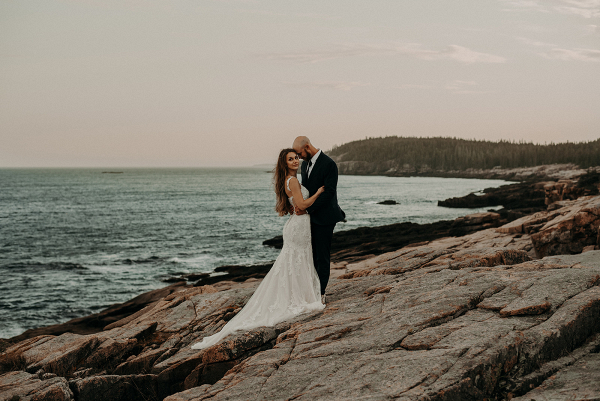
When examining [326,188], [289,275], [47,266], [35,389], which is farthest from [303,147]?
[47,266]

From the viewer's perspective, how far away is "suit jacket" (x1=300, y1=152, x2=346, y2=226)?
25.1ft

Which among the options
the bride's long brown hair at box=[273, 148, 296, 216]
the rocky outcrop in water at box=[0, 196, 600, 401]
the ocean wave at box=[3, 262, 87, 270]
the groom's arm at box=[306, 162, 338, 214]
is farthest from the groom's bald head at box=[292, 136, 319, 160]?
the ocean wave at box=[3, 262, 87, 270]

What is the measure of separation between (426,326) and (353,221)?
1655 inches

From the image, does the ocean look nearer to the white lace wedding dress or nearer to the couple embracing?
the white lace wedding dress

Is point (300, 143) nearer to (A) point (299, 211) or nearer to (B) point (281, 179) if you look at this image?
(B) point (281, 179)

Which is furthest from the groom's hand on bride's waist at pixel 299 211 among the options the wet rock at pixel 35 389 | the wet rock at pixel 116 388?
the wet rock at pixel 35 389

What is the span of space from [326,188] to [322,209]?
1.38ft

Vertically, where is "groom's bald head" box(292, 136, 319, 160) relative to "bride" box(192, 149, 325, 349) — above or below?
above

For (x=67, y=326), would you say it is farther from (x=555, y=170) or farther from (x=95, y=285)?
(x=555, y=170)

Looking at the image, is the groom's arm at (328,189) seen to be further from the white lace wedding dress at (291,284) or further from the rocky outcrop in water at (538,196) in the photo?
the rocky outcrop in water at (538,196)

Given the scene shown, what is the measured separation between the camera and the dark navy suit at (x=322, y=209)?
7648 millimetres

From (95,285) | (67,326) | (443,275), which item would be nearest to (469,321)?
(443,275)

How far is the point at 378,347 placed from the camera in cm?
559

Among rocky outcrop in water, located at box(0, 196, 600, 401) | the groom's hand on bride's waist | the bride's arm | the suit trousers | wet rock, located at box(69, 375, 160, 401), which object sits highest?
the bride's arm
